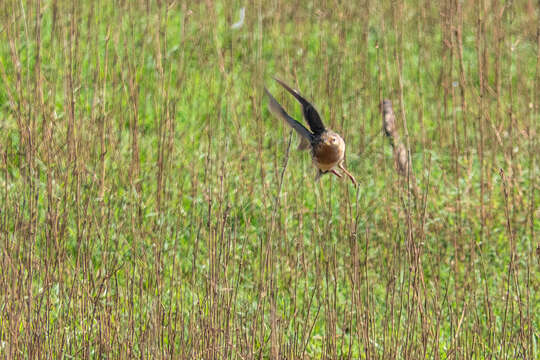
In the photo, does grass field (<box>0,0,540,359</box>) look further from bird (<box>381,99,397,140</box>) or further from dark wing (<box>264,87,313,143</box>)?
dark wing (<box>264,87,313,143</box>)

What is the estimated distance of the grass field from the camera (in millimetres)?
2037

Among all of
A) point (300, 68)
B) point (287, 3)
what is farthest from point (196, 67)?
point (287, 3)

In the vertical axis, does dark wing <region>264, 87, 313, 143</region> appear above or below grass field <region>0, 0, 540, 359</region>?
above

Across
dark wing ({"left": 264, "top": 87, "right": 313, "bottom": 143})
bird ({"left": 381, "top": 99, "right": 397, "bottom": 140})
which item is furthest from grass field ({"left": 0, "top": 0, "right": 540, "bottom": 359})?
dark wing ({"left": 264, "top": 87, "right": 313, "bottom": 143})

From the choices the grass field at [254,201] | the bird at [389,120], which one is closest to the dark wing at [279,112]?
the grass field at [254,201]

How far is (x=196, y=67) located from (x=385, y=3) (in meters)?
1.37

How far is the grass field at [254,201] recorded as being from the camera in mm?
2037

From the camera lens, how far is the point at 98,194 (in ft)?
9.78

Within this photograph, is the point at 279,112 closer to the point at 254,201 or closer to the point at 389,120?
the point at 254,201

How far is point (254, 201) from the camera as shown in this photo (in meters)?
3.31

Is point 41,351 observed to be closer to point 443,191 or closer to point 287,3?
point 443,191

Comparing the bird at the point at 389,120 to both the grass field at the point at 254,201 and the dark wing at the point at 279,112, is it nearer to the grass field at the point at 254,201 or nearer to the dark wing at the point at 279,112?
the grass field at the point at 254,201

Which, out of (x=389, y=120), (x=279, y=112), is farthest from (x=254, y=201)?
(x=279, y=112)

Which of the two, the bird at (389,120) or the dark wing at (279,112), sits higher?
the dark wing at (279,112)
